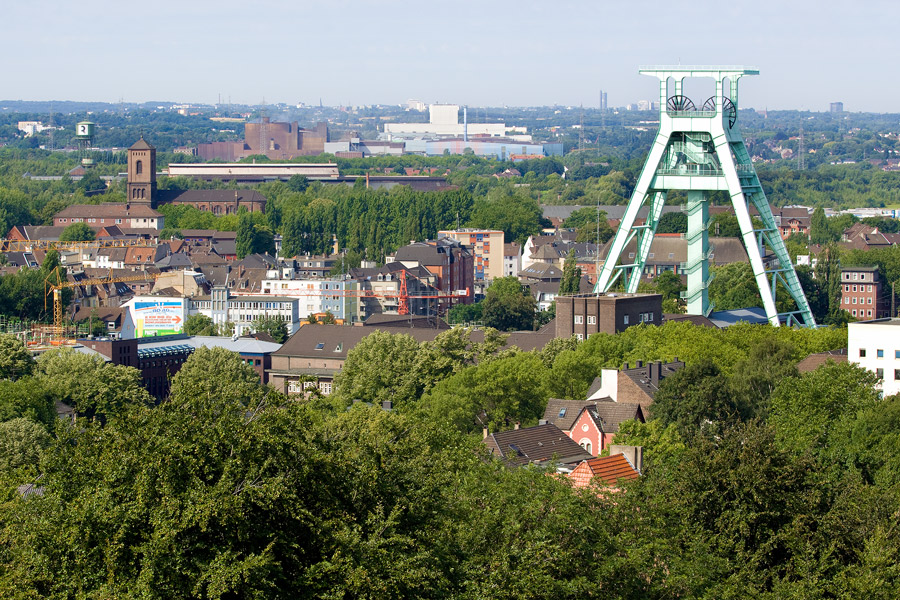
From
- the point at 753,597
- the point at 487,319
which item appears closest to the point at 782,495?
the point at 753,597

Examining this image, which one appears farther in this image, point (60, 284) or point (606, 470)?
point (60, 284)

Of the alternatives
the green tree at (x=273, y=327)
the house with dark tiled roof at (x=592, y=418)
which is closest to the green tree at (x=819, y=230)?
the green tree at (x=273, y=327)

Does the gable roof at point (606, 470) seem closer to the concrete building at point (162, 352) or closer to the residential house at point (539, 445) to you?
the residential house at point (539, 445)

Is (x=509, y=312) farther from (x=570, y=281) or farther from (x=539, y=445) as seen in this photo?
(x=539, y=445)

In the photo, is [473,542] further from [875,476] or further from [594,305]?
[594,305]

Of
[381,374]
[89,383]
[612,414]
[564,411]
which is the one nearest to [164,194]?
[89,383]

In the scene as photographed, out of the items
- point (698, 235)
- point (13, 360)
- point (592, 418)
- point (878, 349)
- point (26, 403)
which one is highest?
point (698, 235)

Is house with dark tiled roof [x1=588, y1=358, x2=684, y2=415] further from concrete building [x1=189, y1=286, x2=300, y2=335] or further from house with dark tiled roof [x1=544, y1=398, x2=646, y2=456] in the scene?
concrete building [x1=189, y1=286, x2=300, y2=335]
